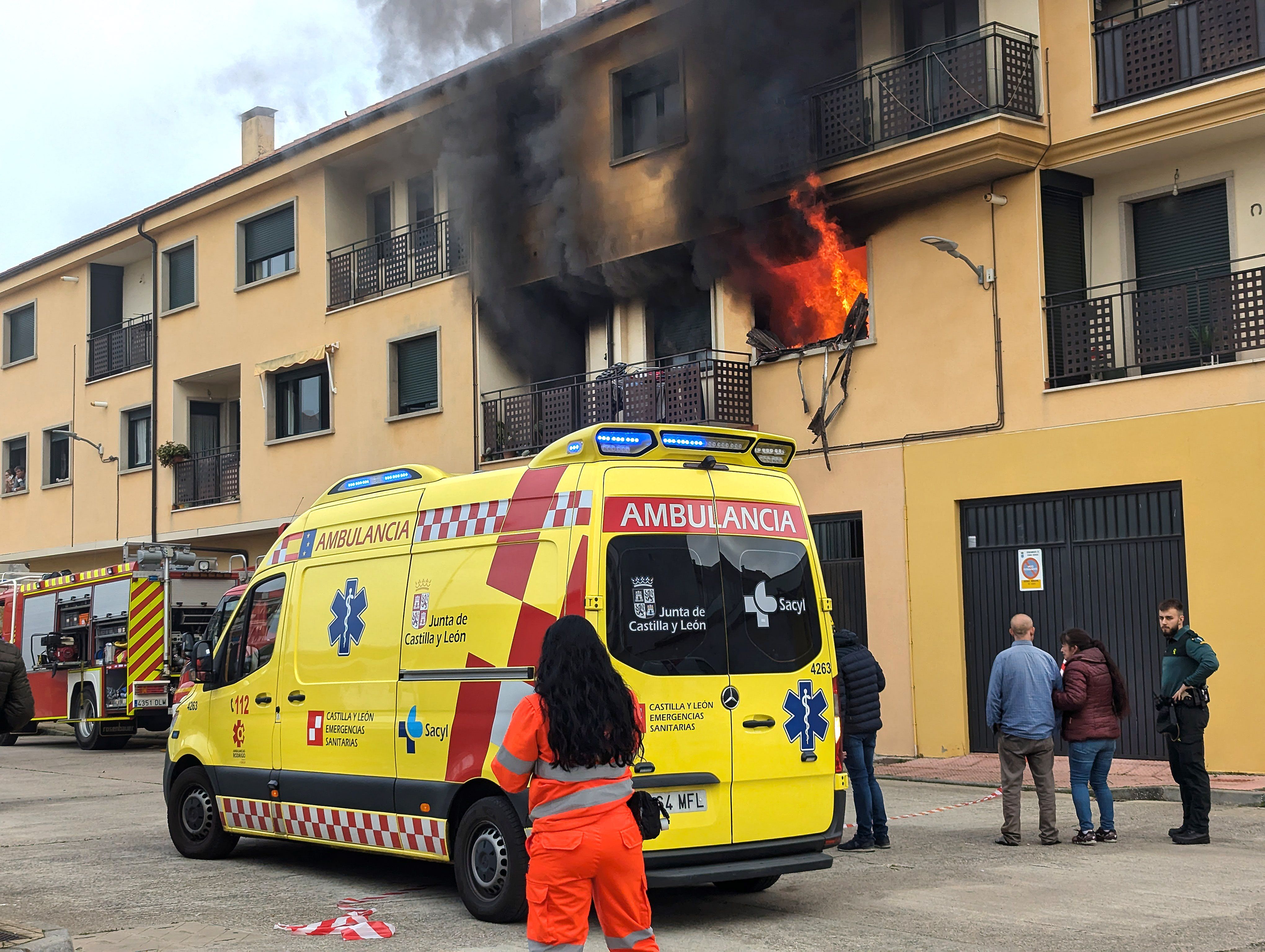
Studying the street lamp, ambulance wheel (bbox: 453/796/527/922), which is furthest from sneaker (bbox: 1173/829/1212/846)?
the street lamp

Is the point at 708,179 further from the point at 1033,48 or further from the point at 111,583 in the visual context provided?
the point at 111,583

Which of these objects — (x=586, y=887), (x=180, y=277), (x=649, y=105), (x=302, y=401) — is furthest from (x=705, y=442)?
(x=180, y=277)

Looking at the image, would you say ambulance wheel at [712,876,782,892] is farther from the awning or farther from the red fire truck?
the awning

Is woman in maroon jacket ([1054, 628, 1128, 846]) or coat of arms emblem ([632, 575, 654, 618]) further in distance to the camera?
woman in maroon jacket ([1054, 628, 1128, 846])

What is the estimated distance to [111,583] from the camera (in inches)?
842

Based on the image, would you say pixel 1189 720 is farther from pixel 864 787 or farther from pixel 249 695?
pixel 249 695

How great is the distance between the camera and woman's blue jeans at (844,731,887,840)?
9867mm

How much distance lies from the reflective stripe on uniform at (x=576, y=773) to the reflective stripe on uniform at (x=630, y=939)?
0.54m

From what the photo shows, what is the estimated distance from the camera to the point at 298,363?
82.0ft

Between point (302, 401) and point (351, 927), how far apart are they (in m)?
19.3

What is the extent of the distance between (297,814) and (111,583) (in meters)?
13.6

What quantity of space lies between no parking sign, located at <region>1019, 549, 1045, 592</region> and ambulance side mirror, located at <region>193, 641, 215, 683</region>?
8922 millimetres

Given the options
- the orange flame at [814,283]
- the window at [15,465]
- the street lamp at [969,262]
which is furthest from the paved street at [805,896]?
the window at [15,465]

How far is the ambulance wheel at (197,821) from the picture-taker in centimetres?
997
